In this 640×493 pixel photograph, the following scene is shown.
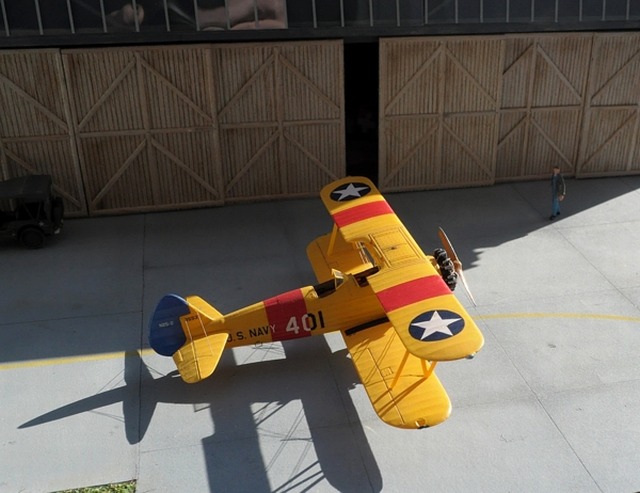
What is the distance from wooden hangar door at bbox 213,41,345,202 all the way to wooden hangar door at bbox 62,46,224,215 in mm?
539

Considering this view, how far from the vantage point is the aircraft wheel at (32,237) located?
19.2 metres

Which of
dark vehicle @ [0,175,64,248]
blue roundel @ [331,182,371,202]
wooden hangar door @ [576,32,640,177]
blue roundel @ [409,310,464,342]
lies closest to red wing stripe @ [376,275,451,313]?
blue roundel @ [409,310,464,342]

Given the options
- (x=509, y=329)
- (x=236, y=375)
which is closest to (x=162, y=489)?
(x=236, y=375)

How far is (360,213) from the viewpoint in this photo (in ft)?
52.4

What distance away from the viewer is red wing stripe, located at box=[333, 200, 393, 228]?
15734 millimetres

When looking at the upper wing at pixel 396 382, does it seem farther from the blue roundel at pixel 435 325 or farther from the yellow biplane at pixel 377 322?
the blue roundel at pixel 435 325

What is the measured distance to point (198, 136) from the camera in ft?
68.8

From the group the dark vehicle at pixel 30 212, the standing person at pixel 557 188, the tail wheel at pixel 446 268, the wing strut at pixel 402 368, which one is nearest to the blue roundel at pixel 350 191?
the tail wheel at pixel 446 268

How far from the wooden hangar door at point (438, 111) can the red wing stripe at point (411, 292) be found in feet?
31.5

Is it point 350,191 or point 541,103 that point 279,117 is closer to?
point 350,191

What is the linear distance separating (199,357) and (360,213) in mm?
4883

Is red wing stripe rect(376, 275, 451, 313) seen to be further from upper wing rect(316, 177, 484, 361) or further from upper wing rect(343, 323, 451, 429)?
upper wing rect(343, 323, 451, 429)

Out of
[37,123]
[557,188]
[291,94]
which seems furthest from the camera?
[291,94]

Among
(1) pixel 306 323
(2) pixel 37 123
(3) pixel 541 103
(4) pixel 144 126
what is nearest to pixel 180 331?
(1) pixel 306 323
